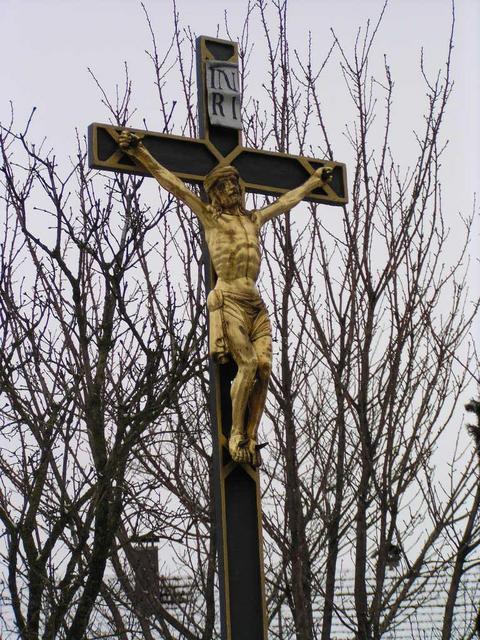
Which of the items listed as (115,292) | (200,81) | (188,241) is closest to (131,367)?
(115,292)

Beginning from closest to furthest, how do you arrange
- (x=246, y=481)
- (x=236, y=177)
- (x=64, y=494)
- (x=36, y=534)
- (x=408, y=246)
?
(x=246, y=481), (x=236, y=177), (x=64, y=494), (x=36, y=534), (x=408, y=246)

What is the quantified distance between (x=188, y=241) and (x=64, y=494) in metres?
2.36

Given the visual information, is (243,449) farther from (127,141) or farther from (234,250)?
(127,141)

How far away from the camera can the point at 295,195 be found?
5.92 metres

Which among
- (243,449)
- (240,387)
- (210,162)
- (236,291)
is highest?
(210,162)

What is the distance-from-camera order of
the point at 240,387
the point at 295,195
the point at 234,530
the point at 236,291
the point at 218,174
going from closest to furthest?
1. the point at 234,530
2. the point at 240,387
3. the point at 236,291
4. the point at 218,174
5. the point at 295,195

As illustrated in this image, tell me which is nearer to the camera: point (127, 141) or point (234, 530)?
point (234, 530)

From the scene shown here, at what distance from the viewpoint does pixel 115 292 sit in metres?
7.38

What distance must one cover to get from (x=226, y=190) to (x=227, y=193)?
0.06 ft

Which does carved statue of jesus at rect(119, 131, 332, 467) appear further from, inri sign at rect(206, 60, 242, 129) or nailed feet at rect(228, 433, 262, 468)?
inri sign at rect(206, 60, 242, 129)

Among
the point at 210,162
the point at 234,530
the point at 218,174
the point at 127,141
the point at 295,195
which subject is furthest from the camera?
the point at 295,195

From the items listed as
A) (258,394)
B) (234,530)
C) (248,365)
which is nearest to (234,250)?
(248,365)

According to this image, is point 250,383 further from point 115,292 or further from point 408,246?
point 408,246

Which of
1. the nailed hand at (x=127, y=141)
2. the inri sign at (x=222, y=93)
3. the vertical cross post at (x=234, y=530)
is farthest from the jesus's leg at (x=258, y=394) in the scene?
the inri sign at (x=222, y=93)
